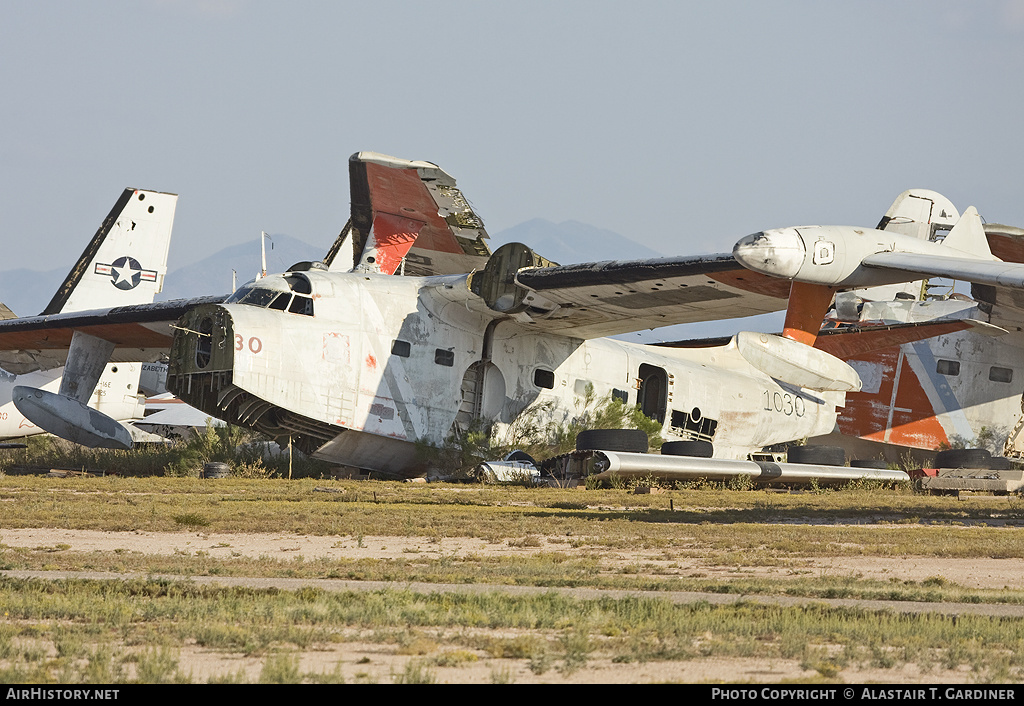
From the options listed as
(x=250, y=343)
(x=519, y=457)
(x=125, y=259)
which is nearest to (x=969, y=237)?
(x=519, y=457)

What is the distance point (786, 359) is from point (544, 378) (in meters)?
7.07

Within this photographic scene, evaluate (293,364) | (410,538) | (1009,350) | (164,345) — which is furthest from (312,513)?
(1009,350)

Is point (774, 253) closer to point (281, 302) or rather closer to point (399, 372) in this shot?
point (399, 372)

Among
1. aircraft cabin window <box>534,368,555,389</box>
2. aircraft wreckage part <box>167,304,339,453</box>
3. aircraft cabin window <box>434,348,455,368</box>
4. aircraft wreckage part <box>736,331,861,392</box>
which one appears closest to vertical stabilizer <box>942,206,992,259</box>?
aircraft wreckage part <box>736,331,861,392</box>

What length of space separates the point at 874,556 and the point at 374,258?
56.6 ft

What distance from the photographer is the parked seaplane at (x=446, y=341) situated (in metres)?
19.6

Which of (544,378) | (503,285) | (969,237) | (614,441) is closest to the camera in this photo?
(969,237)

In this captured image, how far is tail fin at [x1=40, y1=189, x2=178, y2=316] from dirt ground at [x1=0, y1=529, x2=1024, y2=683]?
1912 centimetres

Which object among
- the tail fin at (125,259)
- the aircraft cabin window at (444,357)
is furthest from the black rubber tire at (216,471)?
the tail fin at (125,259)

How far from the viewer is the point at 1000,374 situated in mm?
31047

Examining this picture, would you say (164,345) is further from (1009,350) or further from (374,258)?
(1009,350)

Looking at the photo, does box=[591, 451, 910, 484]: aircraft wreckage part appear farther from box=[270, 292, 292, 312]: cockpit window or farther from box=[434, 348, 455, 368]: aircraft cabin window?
box=[270, 292, 292, 312]: cockpit window

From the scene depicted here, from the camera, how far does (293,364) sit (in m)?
20.0

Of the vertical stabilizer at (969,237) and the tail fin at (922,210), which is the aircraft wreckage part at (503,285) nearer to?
the vertical stabilizer at (969,237)
